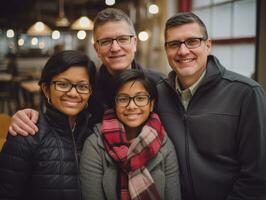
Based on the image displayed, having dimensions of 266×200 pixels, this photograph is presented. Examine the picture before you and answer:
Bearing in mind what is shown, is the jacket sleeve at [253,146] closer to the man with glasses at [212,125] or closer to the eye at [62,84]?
the man with glasses at [212,125]

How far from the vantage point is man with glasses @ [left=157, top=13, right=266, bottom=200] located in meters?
1.67

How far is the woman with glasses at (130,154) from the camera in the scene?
166 centimetres

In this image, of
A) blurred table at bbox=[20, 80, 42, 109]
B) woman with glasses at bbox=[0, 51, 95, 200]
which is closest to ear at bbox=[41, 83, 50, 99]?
woman with glasses at bbox=[0, 51, 95, 200]

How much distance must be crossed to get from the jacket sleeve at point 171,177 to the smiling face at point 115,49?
66cm

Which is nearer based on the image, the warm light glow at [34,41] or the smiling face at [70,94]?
the smiling face at [70,94]

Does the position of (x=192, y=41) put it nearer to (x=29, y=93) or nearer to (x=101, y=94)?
(x=101, y=94)

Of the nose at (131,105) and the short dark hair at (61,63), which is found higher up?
the short dark hair at (61,63)

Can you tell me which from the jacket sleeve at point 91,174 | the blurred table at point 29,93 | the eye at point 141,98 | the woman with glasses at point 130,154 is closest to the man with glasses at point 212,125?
the woman with glasses at point 130,154

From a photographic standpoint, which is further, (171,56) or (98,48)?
(98,48)

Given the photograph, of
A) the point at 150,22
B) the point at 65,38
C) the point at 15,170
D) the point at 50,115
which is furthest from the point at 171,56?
the point at 65,38

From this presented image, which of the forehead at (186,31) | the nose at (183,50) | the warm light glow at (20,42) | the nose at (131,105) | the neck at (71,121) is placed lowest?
the neck at (71,121)

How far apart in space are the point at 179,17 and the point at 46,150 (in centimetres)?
97

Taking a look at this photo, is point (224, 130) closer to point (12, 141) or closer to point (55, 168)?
point (55, 168)

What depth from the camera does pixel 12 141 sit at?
1526 millimetres
